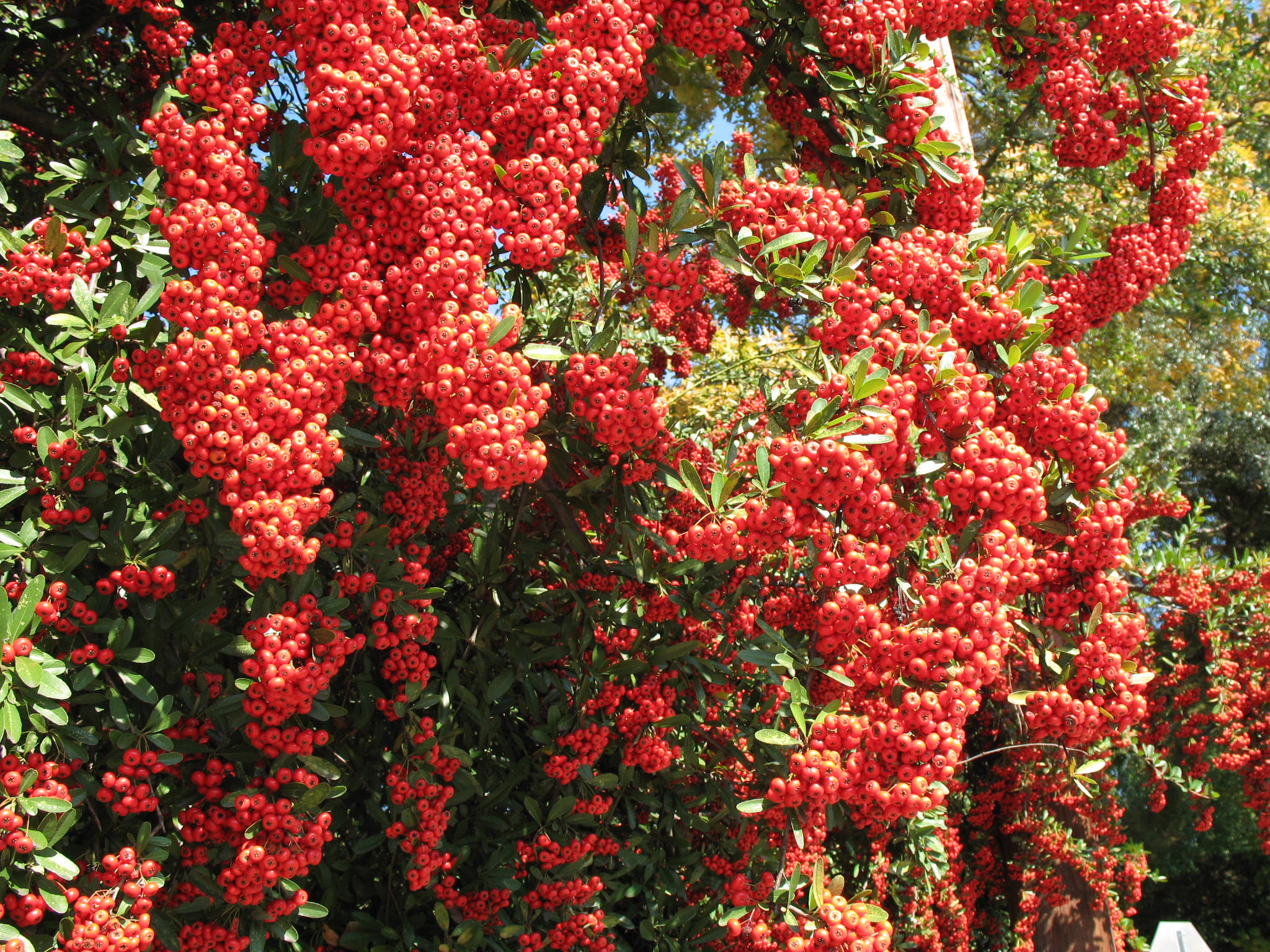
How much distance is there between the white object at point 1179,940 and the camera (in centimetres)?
634

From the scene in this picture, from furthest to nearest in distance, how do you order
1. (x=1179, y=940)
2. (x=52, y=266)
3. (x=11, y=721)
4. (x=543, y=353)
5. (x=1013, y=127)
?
(x=1013, y=127) → (x=1179, y=940) → (x=543, y=353) → (x=52, y=266) → (x=11, y=721)

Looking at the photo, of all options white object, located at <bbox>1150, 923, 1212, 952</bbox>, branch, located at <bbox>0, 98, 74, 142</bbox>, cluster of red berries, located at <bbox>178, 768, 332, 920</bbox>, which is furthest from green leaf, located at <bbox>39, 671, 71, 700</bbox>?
white object, located at <bbox>1150, 923, 1212, 952</bbox>

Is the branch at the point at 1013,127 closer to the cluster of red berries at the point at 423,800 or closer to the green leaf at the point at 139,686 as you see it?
the cluster of red berries at the point at 423,800

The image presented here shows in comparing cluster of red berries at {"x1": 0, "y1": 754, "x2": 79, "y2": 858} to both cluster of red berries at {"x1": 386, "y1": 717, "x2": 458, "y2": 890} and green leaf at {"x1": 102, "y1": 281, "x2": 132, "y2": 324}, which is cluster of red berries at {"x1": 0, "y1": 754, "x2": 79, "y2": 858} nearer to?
cluster of red berries at {"x1": 386, "y1": 717, "x2": 458, "y2": 890}

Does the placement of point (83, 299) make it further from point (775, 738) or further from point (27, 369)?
point (775, 738)

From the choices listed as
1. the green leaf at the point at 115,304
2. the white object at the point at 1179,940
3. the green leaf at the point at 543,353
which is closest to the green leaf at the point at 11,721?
the green leaf at the point at 115,304

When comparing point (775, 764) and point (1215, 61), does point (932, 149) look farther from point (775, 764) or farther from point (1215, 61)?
point (1215, 61)

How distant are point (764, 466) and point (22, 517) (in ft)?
6.72

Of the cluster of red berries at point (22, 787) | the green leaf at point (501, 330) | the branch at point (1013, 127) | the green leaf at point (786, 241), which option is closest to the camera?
the cluster of red berries at point (22, 787)

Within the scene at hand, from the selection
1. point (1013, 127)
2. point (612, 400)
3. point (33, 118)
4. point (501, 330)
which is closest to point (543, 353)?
point (612, 400)

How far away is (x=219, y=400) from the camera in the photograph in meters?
1.85

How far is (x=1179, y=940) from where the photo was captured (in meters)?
6.61

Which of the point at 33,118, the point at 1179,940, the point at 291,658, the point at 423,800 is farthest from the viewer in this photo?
the point at 1179,940

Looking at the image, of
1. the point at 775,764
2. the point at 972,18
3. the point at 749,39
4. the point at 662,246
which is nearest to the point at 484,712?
the point at 775,764
